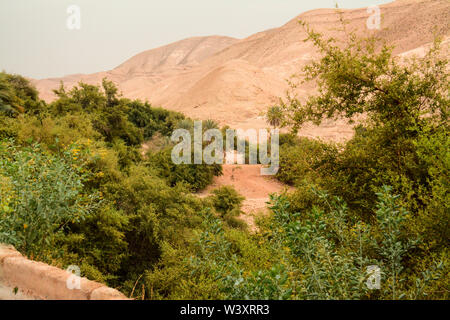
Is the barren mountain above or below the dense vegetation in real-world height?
above

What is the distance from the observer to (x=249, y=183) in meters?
24.5

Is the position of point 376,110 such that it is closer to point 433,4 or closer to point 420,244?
point 420,244

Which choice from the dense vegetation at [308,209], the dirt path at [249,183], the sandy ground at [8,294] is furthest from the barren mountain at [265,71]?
the sandy ground at [8,294]

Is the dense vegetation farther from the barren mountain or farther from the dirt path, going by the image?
the barren mountain

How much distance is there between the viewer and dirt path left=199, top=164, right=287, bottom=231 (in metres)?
22.5

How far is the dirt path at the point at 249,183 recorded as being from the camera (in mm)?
22453

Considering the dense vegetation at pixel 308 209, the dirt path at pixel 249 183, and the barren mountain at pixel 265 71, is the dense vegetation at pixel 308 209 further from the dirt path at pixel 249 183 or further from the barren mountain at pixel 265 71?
the barren mountain at pixel 265 71

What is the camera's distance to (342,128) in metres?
38.3

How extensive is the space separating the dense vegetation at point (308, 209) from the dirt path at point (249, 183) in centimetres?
919

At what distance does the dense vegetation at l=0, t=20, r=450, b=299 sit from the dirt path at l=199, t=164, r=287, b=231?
9.19 metres

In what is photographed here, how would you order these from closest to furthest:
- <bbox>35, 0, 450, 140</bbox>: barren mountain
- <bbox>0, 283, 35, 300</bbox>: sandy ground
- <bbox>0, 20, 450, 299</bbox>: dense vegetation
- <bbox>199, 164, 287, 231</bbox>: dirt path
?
<bbox>0, 20, 450, 299</bbox>: dense vegetation, <bbox>0, 283, 35, 300</bbox>: sandy ground, <bbox>199, 164, 287, 231</bbox>: dirt path, <bbox>35, 0, 450, 140</bbox>: barren mountain

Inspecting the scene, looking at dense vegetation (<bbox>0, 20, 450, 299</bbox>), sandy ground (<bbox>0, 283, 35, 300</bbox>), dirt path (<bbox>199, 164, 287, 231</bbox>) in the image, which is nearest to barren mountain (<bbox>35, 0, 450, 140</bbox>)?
dirt path (<bbox>199, 164, 287, 231</bbox>)
